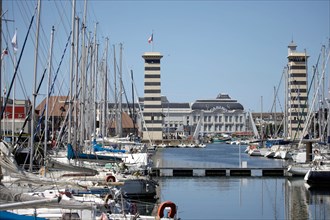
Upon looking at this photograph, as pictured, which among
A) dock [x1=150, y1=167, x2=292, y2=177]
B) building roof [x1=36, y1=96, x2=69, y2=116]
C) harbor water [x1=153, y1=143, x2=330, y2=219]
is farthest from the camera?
dock [x1=150, y1=167, x2=292, y2=177]

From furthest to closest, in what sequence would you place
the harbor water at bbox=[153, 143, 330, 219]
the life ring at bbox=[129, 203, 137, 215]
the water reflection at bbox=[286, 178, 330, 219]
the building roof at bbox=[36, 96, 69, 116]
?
the building roof at bbox=[36, 96, 69, 116] < the harbor water at bbox=[153, 143, 330, 219] < the water reflection at bbox=[286, 178, 330, 219] < the life ring at bbox=[129, 203, 137, 215]

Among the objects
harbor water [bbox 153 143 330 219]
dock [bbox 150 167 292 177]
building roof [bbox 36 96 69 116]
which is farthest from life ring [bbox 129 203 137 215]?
dock [bbox 150 167 292 177]

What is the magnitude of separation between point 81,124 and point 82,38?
7.35 m

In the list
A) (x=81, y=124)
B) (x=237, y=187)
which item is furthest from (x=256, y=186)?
(x=81, y=124)

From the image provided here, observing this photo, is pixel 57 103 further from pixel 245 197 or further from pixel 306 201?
pixel 306 201

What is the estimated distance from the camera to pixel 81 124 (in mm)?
46000

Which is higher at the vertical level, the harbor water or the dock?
the dock

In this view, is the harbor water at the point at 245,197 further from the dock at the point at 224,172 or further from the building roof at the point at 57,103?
the building roof at the point at 57,103

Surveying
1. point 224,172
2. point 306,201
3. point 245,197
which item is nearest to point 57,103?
point 224,172

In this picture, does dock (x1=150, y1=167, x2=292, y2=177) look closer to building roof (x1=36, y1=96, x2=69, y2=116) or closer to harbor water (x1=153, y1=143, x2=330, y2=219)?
harbor water (x1=153, y1=143, x2=330, y2=219)

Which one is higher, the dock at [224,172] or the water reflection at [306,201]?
the dock at [224,172]

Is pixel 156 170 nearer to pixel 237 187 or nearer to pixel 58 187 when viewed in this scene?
pixel 237 187

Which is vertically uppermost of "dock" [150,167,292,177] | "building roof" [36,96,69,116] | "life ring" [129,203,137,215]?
"building roof" [36,96,69,116]

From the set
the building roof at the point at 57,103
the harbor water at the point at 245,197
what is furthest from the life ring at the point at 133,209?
the building roof at the point at 57,103
